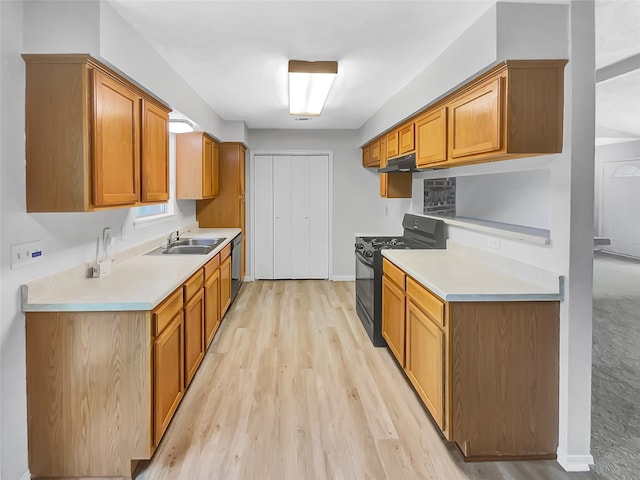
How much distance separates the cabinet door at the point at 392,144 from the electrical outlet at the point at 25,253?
11.1 feet

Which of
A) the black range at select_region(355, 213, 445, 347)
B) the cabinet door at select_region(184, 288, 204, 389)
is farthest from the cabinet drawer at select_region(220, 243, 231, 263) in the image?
the black range at select_region(355, 213, 445, 347)

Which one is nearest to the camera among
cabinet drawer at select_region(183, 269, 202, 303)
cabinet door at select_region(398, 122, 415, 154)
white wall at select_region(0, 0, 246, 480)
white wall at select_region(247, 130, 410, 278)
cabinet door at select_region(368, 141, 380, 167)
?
white wall at select_region(0, 0, 246, 480)

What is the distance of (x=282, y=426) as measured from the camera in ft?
8.93

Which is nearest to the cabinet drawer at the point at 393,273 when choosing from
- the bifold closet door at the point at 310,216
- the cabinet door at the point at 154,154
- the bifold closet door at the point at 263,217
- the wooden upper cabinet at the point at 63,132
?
the cabinet door at the point at 154,154

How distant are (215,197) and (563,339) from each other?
4.96 m

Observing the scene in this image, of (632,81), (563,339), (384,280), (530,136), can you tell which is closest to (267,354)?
(384,280)

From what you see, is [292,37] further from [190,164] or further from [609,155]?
[609,155]

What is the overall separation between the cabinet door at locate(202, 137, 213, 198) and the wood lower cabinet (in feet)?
11.9

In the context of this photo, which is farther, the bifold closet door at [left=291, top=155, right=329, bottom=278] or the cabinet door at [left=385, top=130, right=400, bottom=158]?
the bifold closet door at [left=291, top=155, right=329, bottom=278]

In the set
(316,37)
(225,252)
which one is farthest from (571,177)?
(225,252)

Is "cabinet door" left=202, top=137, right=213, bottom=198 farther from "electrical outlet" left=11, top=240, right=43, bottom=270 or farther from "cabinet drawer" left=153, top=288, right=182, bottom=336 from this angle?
"electrical outlet" left=11, top=240, right=43, bottom=270

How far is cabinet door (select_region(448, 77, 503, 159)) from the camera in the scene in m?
2.42

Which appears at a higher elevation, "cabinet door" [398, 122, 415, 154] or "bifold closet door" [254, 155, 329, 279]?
"cabinet door" [398, 122, 415, 154]

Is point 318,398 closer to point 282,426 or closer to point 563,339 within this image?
point 282,426
